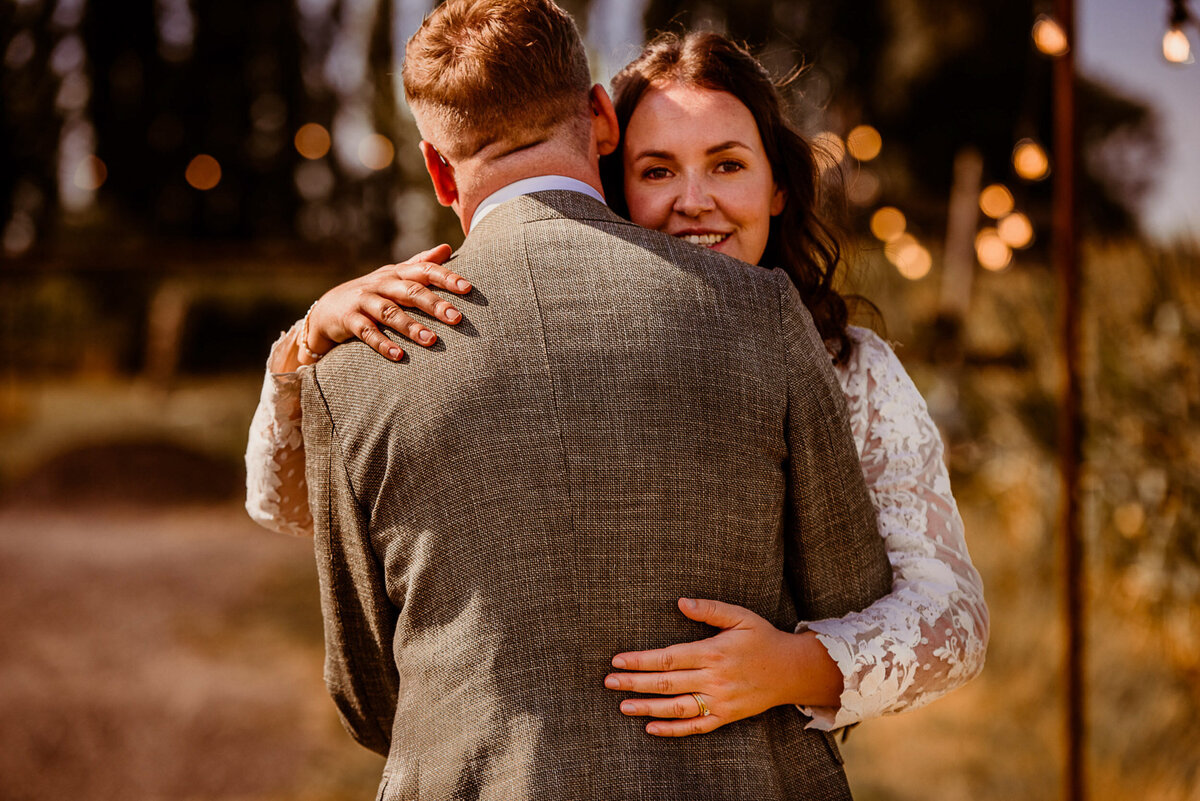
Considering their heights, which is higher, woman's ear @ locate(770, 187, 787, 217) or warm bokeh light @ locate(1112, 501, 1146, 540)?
woman's ear @ locate(770, 187, 787, 217)

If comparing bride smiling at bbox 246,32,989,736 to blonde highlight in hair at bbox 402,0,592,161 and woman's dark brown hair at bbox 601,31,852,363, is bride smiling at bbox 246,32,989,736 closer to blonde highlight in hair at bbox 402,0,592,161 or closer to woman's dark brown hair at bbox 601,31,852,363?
woman's dark brown hair at bbox 601,31,852,363

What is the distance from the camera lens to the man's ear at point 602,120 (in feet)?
4.62

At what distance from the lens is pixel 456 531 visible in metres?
1.18

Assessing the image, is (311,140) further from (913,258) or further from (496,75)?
(496,75)

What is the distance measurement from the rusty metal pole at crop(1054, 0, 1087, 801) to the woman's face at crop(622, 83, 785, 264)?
74.0 inches

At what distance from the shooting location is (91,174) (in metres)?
15.5

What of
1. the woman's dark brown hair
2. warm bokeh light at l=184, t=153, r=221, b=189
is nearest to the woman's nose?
the woman's dark brown hair

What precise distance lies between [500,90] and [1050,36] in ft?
7.87

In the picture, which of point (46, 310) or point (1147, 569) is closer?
point (1147, 569)

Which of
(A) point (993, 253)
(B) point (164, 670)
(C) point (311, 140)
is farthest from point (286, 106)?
(A) point (993, 253)

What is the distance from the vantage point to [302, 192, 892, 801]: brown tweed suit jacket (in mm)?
1155

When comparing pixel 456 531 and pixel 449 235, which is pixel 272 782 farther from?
pixel 456 531

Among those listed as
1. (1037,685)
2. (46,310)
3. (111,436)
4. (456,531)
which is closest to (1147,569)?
(1037,685)

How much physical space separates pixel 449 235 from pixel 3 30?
28.2 feet
